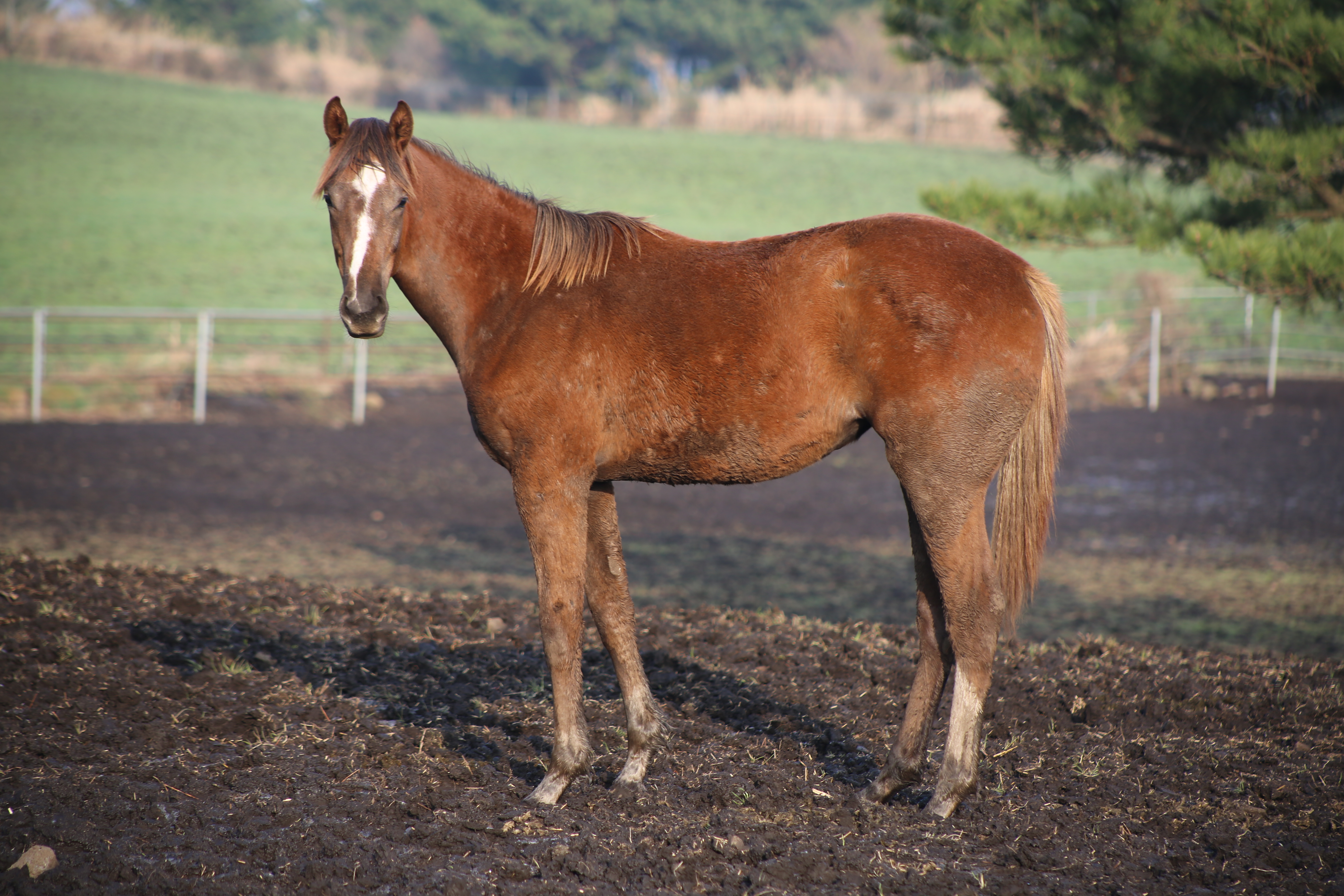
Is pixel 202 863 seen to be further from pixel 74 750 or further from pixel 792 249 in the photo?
pixel 792 249

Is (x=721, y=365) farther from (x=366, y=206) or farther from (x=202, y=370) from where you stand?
(x=202, y=370)

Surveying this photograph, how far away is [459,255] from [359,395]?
41.2 ft

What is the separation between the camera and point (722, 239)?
29.0 metres

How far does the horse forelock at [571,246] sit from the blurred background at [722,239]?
126 inches

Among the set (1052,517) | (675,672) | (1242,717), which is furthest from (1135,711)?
(675,672)

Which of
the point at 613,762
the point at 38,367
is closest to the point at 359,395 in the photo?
the point at 38,367

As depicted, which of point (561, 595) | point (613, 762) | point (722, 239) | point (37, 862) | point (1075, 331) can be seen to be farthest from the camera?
point (722, 239)

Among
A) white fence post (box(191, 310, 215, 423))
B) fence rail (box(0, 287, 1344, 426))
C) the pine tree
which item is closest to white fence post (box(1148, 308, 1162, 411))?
fence rail (box(0, 287, 1344, 426))

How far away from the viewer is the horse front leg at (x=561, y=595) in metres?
3.37

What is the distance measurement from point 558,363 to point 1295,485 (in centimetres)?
1061

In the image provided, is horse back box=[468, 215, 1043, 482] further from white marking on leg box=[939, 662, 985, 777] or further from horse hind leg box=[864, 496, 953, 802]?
white marking on leg box=[939, 662, 985, 777]

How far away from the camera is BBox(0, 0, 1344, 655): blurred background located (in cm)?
597

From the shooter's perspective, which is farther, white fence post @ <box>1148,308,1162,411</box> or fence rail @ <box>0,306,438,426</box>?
white fence post @ <box>1148,308,1162,411</box>

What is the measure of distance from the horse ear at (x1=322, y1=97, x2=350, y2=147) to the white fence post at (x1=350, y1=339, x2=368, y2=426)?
1186cm
